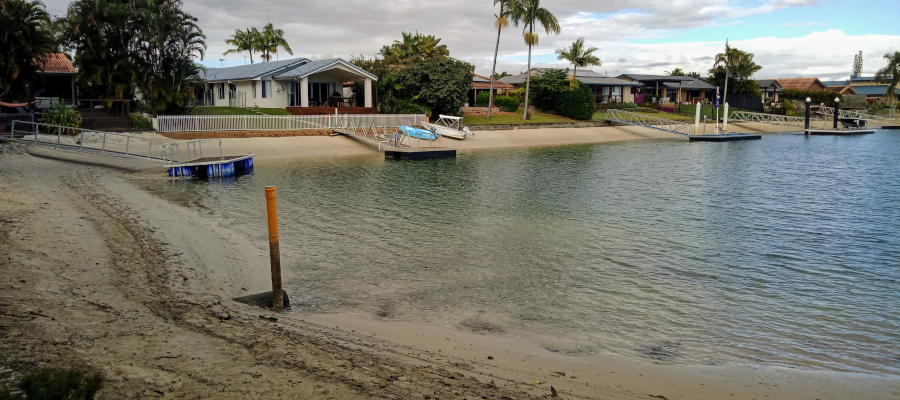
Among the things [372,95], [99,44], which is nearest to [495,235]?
[99,44]

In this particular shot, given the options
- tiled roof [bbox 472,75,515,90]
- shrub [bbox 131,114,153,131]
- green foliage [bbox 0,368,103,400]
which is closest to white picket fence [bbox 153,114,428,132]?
shrub [bbox 131,114,153,131]

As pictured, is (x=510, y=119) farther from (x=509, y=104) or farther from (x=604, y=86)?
(x=604, y=86)

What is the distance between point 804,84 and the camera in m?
100

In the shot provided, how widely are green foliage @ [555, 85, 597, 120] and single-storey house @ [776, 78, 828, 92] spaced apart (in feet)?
184

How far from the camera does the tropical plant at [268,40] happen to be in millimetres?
81000

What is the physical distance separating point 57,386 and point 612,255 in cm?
1100

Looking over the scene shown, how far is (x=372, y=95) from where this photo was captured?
182 ft

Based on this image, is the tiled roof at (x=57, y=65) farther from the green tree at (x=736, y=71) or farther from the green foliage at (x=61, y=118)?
the green tree at (x=736, y=71)

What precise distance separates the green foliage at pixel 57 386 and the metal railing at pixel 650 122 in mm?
57635

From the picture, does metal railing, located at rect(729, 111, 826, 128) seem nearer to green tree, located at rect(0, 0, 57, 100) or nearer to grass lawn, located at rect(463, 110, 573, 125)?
grass lawn, located at rect(463, 110, 573, 125)

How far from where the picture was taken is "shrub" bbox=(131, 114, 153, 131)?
36188 millimetres

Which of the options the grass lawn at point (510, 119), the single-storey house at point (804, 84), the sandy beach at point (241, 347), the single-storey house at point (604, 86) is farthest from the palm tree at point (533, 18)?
the single-storey house at point (804, 84)

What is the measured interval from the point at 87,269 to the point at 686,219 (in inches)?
596

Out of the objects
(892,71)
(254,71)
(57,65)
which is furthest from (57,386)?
(892,71)
